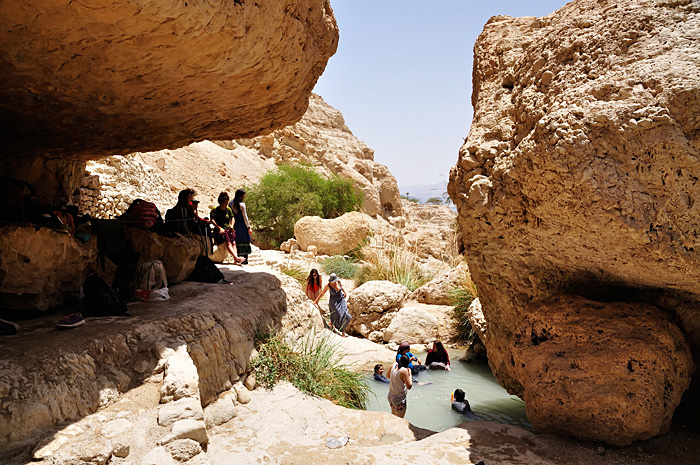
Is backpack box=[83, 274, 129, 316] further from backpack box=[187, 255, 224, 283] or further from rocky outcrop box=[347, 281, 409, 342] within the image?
rocky outcrop box=[347, 281, 409, 342]

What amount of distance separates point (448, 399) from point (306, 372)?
290cm

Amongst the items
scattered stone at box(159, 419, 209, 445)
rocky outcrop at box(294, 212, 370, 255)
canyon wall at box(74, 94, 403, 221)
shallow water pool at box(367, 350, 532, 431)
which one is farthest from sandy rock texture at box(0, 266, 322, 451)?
canyon wall at box(74, 94, 403, 221)

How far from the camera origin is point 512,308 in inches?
172

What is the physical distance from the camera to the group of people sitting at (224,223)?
6406 mm

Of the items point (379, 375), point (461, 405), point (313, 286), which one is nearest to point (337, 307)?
point (313, 286)

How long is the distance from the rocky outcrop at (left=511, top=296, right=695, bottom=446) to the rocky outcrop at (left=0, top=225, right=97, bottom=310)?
14.8ft

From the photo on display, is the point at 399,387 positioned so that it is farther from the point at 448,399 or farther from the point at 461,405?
the point at 448,399

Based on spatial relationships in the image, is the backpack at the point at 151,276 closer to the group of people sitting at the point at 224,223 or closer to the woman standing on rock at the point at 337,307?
the group of people sitting at the point at 224,223

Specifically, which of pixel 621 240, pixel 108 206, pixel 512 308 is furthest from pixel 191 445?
pixel 108 206

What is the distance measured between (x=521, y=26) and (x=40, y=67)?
4.65 m

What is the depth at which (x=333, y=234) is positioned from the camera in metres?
14.8

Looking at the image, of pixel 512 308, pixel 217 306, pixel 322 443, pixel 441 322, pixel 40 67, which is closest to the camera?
pixel 40 67

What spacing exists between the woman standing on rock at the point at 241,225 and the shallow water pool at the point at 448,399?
3.25 m

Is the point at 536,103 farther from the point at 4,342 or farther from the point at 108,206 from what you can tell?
the point at 108,206
